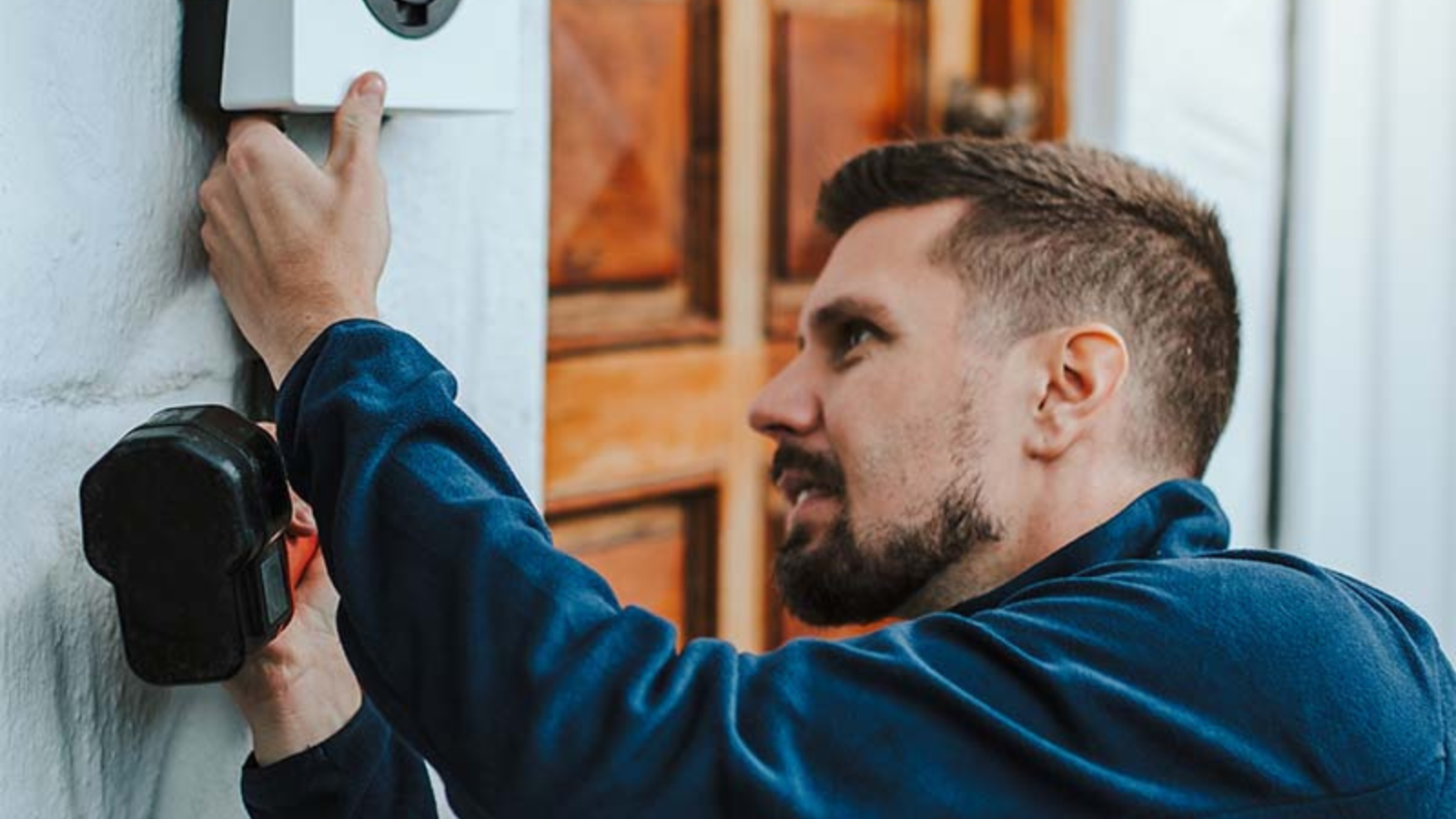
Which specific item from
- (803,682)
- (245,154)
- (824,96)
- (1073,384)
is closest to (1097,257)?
(1073,384)

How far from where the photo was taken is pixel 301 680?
3.02 ft

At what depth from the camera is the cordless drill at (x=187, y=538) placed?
0.73 metres

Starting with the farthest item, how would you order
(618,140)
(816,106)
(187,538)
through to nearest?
(816,106), (618,140), (187,538)

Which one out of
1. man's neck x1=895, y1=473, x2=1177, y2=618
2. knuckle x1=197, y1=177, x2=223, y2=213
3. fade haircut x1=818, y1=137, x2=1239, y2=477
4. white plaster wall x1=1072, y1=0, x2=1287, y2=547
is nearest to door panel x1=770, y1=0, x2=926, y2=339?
white plaster wall x1=1072, y1=0, x2=1287, y2=547

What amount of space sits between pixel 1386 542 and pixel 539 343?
1479 mm

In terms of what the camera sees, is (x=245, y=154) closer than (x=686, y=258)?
Yes

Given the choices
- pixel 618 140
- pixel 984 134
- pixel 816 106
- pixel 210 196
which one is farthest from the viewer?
pixel 984 134

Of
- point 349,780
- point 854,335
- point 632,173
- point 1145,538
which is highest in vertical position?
point 632,173

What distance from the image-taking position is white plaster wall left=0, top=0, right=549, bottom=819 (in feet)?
2.47

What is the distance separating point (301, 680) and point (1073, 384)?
0.48 m

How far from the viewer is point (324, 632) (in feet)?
3.10

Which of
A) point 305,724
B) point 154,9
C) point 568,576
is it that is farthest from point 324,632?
point 154,9

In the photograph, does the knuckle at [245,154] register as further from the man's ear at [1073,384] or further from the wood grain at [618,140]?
the wood grain at [618,140]

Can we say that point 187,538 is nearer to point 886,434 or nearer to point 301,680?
point 301,680
